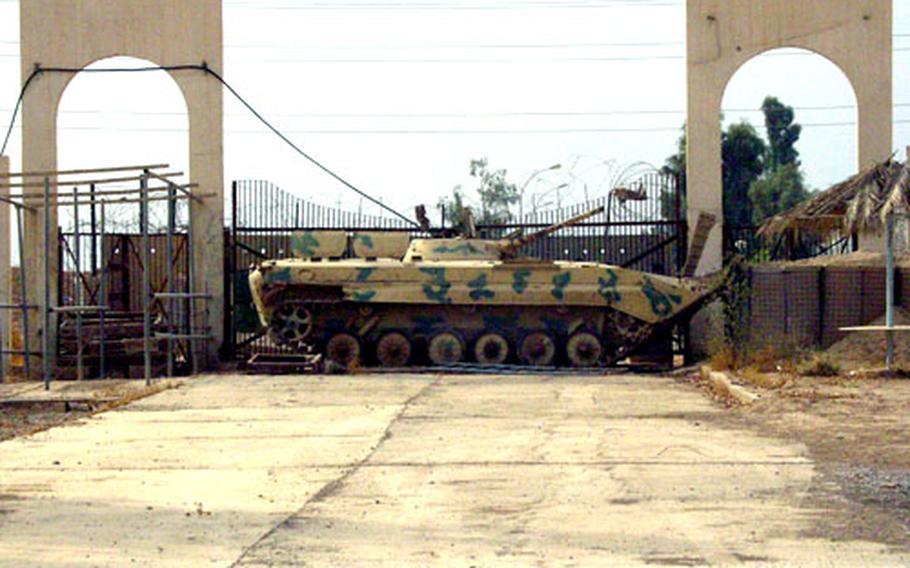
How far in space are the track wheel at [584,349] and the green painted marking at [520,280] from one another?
123 cm

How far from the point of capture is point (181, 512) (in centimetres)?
938

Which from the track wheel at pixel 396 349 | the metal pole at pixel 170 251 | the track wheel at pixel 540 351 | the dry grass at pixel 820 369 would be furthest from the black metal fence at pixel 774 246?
the metal pole at pixel 170 251

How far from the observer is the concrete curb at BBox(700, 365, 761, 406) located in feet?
51.4

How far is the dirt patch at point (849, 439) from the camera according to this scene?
341 inches

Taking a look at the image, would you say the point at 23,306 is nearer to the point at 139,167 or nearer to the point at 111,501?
the point at 139,167

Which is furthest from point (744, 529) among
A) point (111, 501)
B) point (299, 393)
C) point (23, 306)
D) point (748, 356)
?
point (23, 306)

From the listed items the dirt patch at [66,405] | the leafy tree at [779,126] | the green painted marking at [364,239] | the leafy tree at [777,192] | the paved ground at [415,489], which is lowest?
the dirt patch at [66,405]

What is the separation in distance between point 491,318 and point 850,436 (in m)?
11.1

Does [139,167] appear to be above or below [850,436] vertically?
above

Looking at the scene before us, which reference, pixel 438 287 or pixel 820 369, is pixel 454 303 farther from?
pixel 820 369

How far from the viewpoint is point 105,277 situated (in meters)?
21.6

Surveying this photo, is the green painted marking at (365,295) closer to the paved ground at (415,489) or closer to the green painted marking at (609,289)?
the green painted marking at (609,289)

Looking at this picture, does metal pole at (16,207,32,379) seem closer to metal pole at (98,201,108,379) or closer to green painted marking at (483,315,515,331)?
metal pole at (98,201,108,379)

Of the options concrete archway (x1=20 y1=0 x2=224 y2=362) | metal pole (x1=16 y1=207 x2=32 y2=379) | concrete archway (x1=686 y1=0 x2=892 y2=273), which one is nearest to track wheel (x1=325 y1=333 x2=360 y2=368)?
concrete archway (x1=20 y1=0 x2=224 y2=362)
